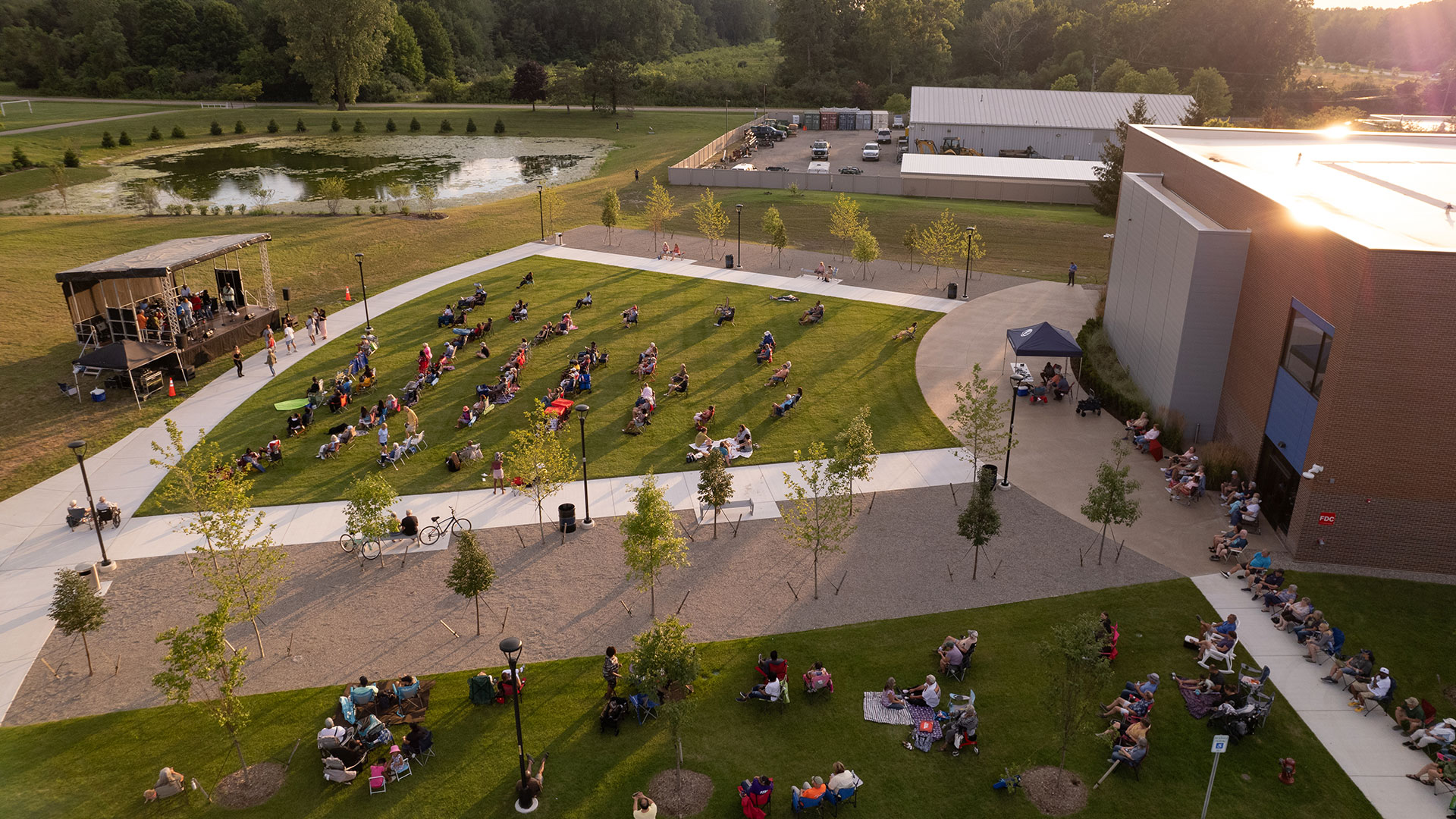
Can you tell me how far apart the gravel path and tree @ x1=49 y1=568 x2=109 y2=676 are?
126cm

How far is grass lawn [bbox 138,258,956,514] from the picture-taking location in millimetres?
28891

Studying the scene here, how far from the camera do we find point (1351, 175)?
1227 inches

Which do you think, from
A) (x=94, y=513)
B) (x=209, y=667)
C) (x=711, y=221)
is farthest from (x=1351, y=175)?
(x=94, y=513)

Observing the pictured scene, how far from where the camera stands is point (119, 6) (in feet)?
391

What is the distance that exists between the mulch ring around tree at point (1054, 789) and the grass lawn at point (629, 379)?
552 inches

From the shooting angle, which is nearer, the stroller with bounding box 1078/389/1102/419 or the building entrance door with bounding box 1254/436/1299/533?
the building entrance door with bounding box 1254/436/1299/533

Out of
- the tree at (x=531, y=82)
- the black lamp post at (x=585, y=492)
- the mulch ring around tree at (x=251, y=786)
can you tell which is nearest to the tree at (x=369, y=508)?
the black lamp post at (x=585, y=492)

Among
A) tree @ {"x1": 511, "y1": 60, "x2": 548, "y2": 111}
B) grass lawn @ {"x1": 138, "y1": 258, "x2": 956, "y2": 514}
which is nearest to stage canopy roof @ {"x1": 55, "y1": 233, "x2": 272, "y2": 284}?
grass lawn @ {"x1": 138, "y1": 258, "x2": 956, "y2": 514}

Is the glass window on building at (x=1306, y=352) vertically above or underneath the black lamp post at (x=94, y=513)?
above

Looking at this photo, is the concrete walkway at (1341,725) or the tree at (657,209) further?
the tree at (657,209)

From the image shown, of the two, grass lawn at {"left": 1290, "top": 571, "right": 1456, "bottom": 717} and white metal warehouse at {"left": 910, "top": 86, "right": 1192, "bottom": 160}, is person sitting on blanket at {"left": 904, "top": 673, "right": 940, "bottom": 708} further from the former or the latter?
white metal warehouse at {"left": 910, "top": 86, "right": 1192, "bottom": 160}

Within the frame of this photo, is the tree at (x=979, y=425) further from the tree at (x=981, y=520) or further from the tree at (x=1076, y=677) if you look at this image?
the tree at (x=1076, y=677)

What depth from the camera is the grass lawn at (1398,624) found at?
62.2 feet

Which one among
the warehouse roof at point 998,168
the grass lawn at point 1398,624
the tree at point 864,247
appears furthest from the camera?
the warehouse roof at point 998,168
